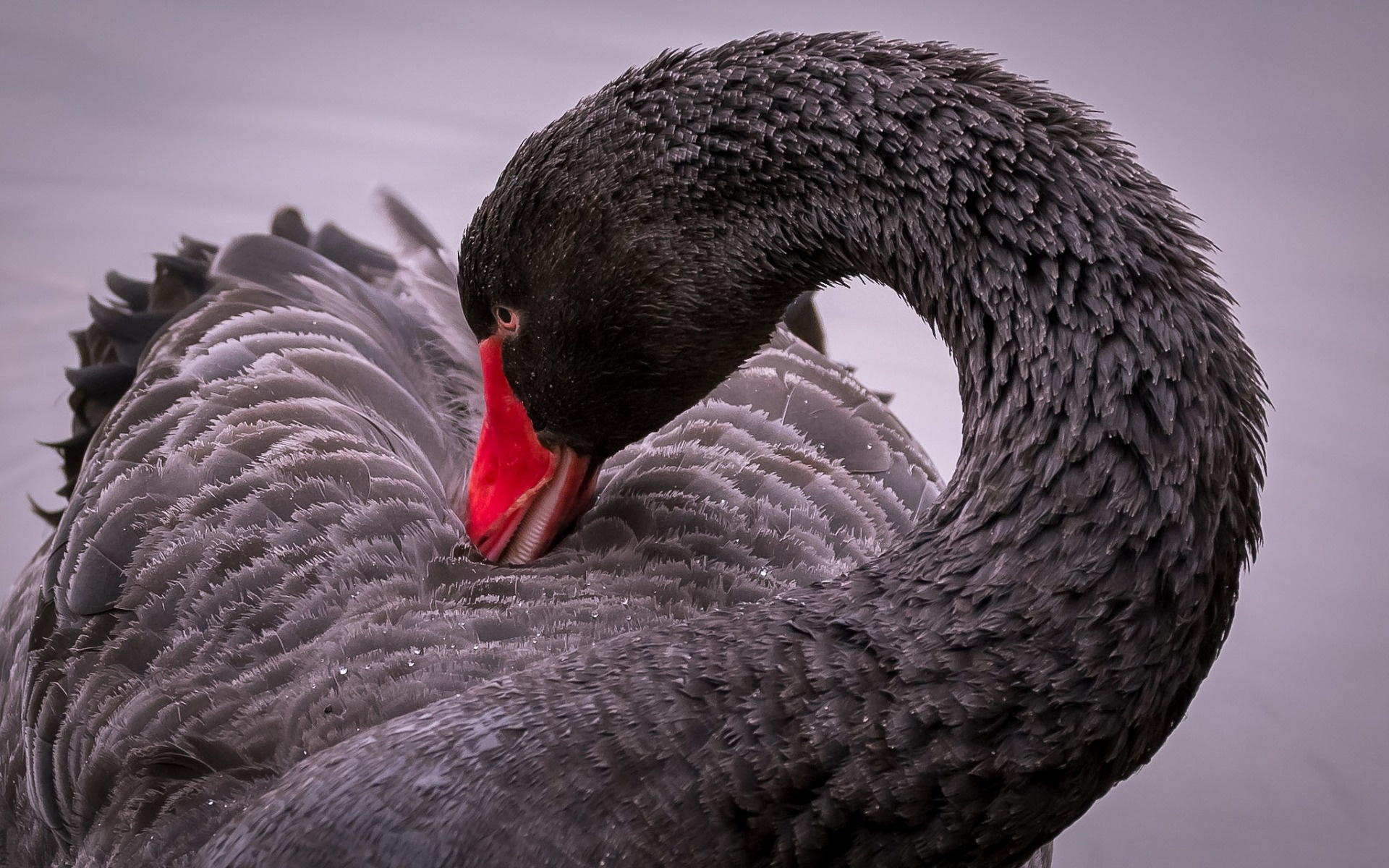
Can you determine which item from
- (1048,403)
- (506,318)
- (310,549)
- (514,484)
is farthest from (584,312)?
(1048,403)

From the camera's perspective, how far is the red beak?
2322 mm

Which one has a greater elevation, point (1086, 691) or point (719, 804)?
point (1086, 691)

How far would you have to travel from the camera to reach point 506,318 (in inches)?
88.0

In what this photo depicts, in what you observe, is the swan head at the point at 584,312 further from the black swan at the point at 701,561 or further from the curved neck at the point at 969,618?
the curved neck at the point at 969,618

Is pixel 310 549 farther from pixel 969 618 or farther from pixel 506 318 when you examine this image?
pixel 969 618

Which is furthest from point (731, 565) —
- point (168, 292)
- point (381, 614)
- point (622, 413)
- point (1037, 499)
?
point (168, 292)

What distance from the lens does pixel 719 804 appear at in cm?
164

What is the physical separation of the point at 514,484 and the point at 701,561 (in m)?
0.36

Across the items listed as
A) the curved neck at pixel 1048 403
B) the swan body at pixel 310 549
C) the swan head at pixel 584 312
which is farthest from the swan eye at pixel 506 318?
the curved neck at pixel 1048 403

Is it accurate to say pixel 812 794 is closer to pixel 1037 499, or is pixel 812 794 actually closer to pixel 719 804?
pixel 719 804

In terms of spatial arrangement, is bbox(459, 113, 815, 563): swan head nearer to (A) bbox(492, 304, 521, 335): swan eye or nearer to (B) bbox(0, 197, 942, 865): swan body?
(A) bbox(492, 304, 521, 335): swan eye

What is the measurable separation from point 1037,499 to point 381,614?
1003 millimetres

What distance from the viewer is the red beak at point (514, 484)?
91.4 inches

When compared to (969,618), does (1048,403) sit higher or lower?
higher
